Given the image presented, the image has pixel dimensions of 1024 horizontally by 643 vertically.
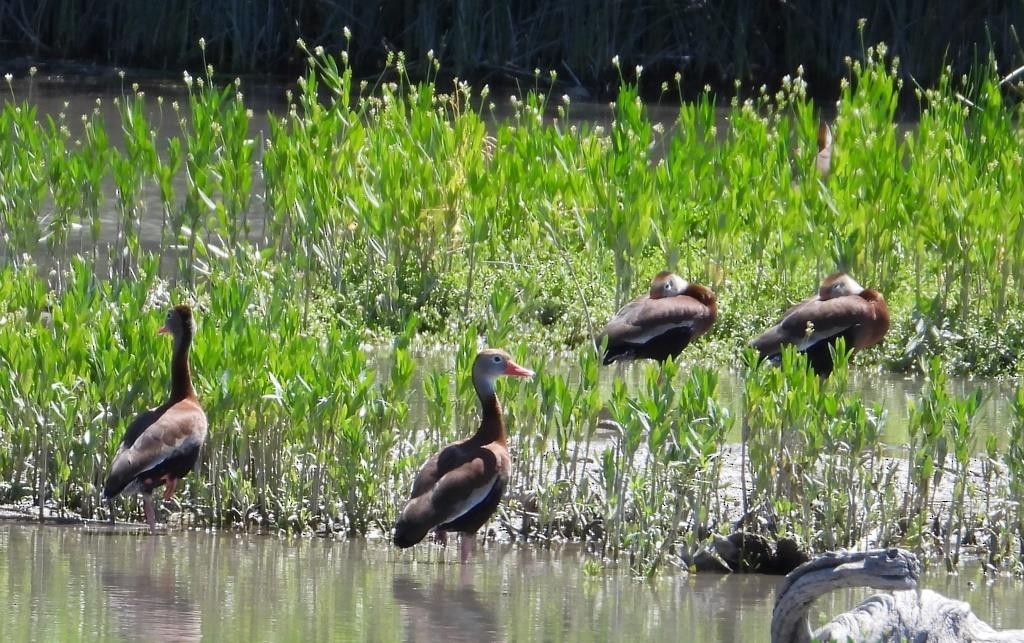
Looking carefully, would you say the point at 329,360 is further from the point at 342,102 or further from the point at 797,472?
the point at 342,102

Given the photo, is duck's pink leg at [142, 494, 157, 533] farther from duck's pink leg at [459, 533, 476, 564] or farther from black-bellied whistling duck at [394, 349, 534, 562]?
duck's pink leg at [459, 533, 476, 564]

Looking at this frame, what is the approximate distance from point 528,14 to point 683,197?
483 inches

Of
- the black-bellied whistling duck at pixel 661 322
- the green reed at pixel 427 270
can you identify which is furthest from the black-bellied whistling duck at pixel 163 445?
the black-bellied whistling duck at pixel 661 322

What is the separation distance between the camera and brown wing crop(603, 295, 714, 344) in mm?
9039

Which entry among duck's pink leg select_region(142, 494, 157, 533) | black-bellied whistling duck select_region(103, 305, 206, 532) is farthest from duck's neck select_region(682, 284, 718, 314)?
duck's pink leg select_region(142, 494, 157, 533)

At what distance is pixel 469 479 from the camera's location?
21.4 ft

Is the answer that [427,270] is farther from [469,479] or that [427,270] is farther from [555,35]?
[555,35]

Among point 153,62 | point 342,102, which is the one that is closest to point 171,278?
point 342,102

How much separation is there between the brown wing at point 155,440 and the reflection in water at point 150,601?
30 centimetres

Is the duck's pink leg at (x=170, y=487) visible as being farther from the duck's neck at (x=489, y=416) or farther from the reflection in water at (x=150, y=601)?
the duck's neck at (x=489, y=416)

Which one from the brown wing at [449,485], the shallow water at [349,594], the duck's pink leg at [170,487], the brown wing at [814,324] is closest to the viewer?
the shallow water at [349,594]

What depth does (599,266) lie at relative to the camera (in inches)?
420

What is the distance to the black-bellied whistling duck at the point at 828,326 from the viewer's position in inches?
350

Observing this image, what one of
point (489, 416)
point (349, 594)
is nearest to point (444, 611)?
point (349, 594)
